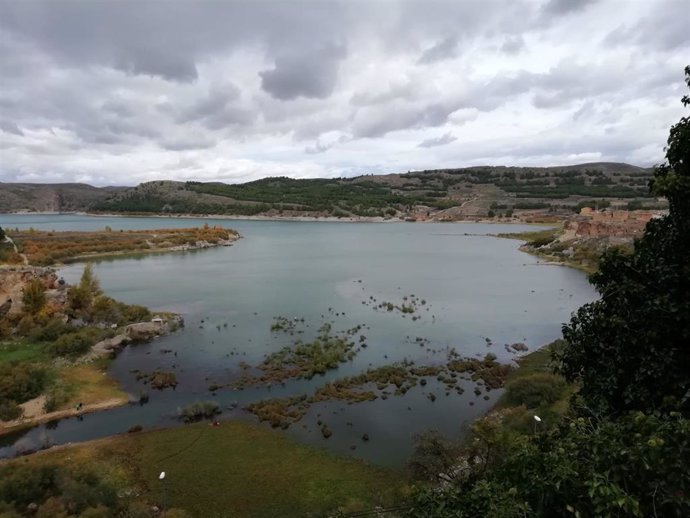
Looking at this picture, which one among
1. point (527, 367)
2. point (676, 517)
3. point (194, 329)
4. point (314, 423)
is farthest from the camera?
point (194, 329)

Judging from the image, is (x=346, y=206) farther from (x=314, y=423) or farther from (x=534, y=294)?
(x=314, y=423)

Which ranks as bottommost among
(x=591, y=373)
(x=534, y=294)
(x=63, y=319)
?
(x=534, y=294)

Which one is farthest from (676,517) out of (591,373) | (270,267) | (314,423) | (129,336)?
(270,267)

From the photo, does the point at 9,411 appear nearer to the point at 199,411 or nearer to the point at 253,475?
the point at 199,411

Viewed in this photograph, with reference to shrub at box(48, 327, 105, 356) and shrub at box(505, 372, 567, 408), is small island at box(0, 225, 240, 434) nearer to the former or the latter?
shrub at box(48, 327, 105, 356)

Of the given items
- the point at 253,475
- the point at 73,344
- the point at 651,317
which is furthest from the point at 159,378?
the point at 651,317

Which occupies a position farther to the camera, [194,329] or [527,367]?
[194,329]

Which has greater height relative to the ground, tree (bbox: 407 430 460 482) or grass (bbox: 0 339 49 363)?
grass (bbox: 0 339 49 363)

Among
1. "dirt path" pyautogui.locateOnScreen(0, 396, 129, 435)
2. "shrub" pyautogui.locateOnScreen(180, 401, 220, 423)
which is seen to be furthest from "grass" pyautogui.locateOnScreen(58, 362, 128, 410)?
"shrub" pyautogui.locateOnScreen(180, 401, 220, 423)
